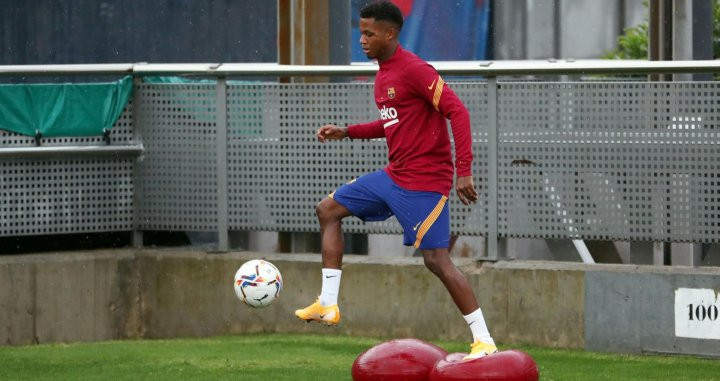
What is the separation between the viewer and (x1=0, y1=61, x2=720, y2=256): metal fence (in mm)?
12188

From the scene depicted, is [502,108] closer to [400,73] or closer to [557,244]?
[557,244]

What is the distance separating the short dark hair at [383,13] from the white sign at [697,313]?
10.3ft

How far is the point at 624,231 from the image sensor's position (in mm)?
12383

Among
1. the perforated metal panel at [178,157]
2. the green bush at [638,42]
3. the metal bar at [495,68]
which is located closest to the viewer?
the metal bar at [495,68]

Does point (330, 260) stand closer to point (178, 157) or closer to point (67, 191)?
point (178, 157)

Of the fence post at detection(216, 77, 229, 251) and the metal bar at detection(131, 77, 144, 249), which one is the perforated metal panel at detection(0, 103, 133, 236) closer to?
the metal bar at detection(131, 77, 144, 249)

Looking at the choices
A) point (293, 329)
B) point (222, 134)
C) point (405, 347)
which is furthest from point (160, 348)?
point (405, 347)

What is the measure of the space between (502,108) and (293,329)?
7.93 ft

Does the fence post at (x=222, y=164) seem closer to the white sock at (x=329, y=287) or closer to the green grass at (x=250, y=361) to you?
the green grass at (x=250, y=361)

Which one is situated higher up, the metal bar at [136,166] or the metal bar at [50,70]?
the metal bar at [50,70]

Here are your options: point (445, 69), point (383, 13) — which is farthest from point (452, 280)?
point (445, 69)

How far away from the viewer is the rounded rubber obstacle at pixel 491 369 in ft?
31.3

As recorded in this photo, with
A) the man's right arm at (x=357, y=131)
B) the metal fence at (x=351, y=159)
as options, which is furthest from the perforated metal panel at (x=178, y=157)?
the man's right arm at (x=357, y=131)

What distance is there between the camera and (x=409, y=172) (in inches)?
403
